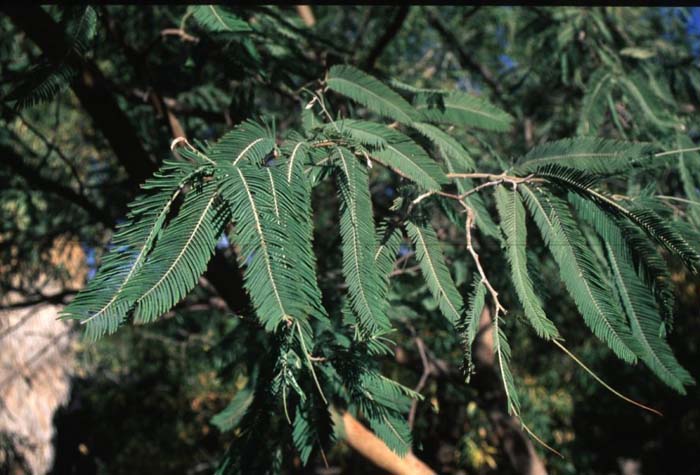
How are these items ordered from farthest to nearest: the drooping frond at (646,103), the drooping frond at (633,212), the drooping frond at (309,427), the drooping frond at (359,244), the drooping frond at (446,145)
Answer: the drooping frond at (646,103), the drooping frond at (446,145), the drooping frond at (309,427), the drooping frond at (633,212), the drooping frond at (359,244)

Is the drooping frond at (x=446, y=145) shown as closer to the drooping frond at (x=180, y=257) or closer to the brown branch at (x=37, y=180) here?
the drooping frond at (x=180, y=257)

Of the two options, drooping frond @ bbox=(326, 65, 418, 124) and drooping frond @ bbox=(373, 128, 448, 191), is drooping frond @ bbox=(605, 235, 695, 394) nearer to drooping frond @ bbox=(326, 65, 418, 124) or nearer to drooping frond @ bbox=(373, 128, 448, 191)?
drooping frond @ bbox=(373, 128, 448, 191)

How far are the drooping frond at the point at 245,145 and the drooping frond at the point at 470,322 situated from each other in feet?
1.84

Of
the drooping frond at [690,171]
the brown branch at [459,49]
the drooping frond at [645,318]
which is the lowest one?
the drooping frond at [645,318]

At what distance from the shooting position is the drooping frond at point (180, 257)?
972 millimetres

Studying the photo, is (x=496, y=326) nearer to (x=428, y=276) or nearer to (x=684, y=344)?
(x=428, y=276)

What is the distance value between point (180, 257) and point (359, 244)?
14.7 inches

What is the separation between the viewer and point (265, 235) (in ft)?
3.31

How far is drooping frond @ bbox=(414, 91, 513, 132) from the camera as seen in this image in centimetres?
196

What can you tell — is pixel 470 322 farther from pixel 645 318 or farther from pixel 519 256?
pixel 645 318

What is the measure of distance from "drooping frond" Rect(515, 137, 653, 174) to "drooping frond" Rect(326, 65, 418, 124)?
15.8 inches

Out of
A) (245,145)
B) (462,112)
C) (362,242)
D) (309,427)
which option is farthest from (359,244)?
(462,112)

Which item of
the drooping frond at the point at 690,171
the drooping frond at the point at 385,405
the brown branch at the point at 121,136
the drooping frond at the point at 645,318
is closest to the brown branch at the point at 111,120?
the brown branch at the point at 121,136

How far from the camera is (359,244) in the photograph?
1.22 metres
